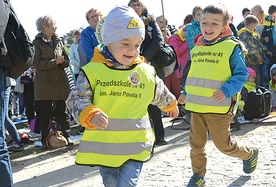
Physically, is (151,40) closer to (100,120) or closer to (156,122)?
(156,122)

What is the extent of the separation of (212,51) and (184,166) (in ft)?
4.92

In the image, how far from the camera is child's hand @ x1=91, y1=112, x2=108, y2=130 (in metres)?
2.89

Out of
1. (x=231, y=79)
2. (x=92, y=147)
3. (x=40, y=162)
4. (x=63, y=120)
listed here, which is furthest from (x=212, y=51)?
(x=63, y=120)

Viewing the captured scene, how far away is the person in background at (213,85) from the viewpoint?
4.26 metres

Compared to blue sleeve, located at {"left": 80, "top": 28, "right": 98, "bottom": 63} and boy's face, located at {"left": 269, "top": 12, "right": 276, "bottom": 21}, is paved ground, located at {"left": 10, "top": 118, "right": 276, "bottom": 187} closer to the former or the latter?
blue sleeve, located at {"left": 80, "top": 28, "right": 98, "bottom": 63}

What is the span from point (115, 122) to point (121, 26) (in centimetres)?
67

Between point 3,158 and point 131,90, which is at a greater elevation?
point 131,90

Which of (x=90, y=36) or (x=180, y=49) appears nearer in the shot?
(x=90, y=36)

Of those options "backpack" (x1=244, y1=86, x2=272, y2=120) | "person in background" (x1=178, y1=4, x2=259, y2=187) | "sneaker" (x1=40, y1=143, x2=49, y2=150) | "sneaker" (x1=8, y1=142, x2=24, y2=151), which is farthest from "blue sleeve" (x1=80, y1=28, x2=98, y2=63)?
"backpack" (x1=244, y1=86, x2=272, y2=120)

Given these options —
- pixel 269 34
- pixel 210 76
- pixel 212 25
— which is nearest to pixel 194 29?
pixel 212 25

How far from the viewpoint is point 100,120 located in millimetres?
2895

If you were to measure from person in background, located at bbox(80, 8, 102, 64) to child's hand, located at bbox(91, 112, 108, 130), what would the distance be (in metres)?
3.59

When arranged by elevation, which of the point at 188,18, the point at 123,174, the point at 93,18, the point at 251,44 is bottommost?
the point at 123,174

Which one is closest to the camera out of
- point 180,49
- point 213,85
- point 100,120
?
point 100,120
